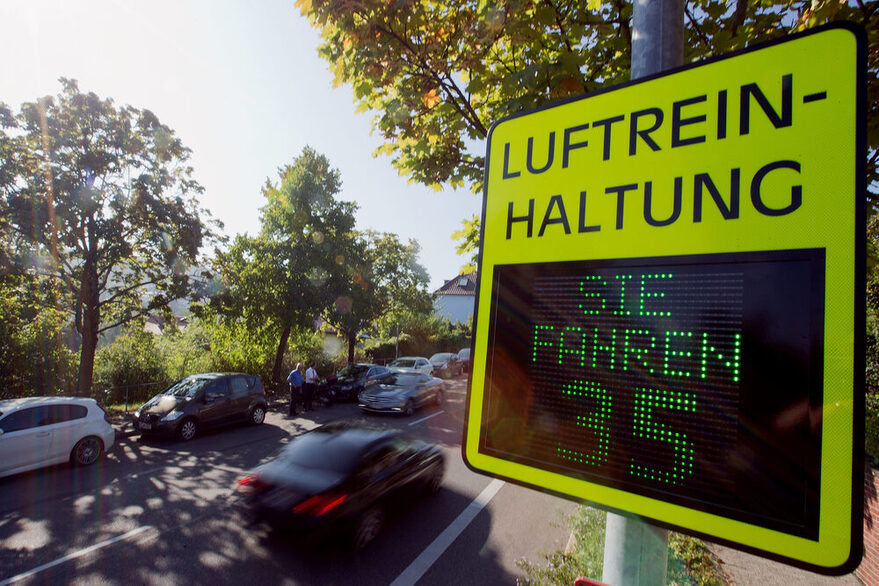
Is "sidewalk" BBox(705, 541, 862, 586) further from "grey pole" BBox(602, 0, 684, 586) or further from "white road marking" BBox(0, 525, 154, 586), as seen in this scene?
"white road marking" BBox(0, 525, 154, 586)

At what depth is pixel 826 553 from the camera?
85 centimetres

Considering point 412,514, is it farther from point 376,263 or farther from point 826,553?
point 376,263

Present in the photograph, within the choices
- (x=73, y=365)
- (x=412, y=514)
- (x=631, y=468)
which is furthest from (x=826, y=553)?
(x=73, y=365)

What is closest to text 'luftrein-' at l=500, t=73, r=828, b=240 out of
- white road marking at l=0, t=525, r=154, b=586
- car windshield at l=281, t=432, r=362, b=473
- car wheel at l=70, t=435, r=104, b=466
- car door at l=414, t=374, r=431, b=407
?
car windshield at l=281, t=432, r=362, b=473

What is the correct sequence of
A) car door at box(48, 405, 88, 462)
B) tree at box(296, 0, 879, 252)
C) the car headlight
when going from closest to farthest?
tree at box(296, 0, 879, 252) < car door at box(48, 405, 88, 462) < the car headlight

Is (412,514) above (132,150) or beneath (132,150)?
beneath

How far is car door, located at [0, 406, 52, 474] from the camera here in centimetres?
705

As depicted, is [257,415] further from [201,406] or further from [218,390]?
[201,406]

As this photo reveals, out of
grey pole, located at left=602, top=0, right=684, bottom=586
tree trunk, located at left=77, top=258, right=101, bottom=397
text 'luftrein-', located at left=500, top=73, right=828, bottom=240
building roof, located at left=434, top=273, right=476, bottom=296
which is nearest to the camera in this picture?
text 'luftrein-', located at left=500, top=73, right=828, bottom=240

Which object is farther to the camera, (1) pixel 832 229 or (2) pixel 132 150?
(2) pixel 132 150

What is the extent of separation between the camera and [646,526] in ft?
4.22

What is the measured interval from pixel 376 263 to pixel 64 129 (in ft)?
45.1

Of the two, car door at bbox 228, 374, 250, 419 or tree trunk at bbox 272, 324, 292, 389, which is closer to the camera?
car door at bbox 228, 374, 250, 419

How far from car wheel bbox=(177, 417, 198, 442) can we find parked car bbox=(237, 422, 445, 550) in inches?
221
